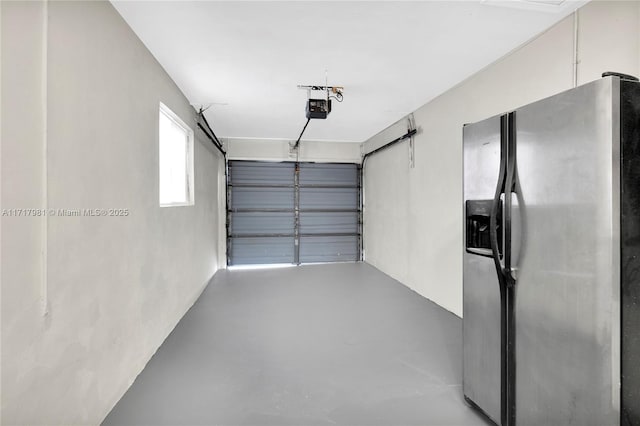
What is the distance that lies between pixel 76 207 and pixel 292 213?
4.36 m

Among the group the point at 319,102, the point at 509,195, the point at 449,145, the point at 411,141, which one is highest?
the point at 319,102

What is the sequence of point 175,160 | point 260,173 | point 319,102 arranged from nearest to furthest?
point 319,102, point 175,160, point 260,173

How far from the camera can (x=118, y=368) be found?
5.60 ft

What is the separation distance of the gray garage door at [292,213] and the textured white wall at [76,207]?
3.20 meters

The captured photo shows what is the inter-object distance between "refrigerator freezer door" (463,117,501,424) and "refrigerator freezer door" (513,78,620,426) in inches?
4.8

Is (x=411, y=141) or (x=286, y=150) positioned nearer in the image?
(x=411, y=141)

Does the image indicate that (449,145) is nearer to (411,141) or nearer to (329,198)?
(411,141)

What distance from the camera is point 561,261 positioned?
3.85 ft

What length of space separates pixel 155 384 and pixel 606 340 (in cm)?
238

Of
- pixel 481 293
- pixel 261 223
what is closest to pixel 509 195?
pixel 481 293

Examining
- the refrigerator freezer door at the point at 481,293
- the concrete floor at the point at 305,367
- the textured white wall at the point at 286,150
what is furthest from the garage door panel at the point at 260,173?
the refrigerator freezer door at the point at 481,293

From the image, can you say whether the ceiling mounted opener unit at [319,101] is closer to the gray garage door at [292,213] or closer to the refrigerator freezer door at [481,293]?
the refrigerator freezer door at [481,293]

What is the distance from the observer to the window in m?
2.82

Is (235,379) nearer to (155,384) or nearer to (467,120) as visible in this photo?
(155,384)
